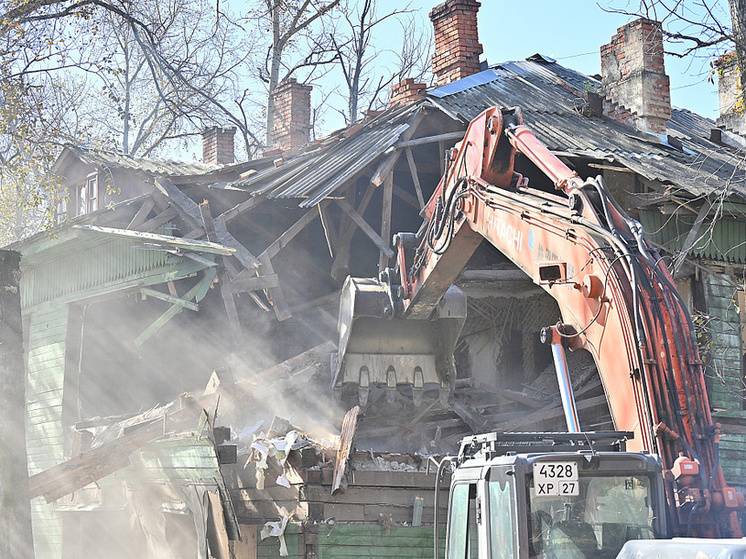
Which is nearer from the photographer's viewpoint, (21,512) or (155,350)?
(21,512)

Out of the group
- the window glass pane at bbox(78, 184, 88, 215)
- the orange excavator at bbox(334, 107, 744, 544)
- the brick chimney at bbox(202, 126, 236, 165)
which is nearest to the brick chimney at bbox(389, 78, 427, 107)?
the window glass pane at bbox(78, 184, 88, 215)

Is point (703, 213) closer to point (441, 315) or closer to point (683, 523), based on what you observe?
point (441, 315)

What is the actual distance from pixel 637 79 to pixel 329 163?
19.3ft

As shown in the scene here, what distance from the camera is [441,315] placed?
12.0m

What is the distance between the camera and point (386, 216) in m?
17.2

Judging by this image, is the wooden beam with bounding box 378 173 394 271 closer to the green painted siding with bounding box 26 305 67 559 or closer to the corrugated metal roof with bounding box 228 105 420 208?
the corrugated metal roof with bounding box 228 105 420 208

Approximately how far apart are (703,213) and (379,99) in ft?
71.7

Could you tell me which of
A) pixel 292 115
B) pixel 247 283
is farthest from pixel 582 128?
pixel 292 115

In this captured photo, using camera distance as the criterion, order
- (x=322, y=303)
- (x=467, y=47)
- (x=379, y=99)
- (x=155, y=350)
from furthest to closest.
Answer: (x=379, y=99), (x=467, y=47), (x=155, y=350), (x=322, y=303)

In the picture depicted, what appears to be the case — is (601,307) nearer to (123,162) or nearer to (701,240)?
(701,240)

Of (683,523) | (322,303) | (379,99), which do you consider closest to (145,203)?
(322,303)

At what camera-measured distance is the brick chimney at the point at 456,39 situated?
2127 centimetres

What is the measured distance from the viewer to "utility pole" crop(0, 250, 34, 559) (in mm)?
9312

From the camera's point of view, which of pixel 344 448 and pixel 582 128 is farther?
pixel 582 128
